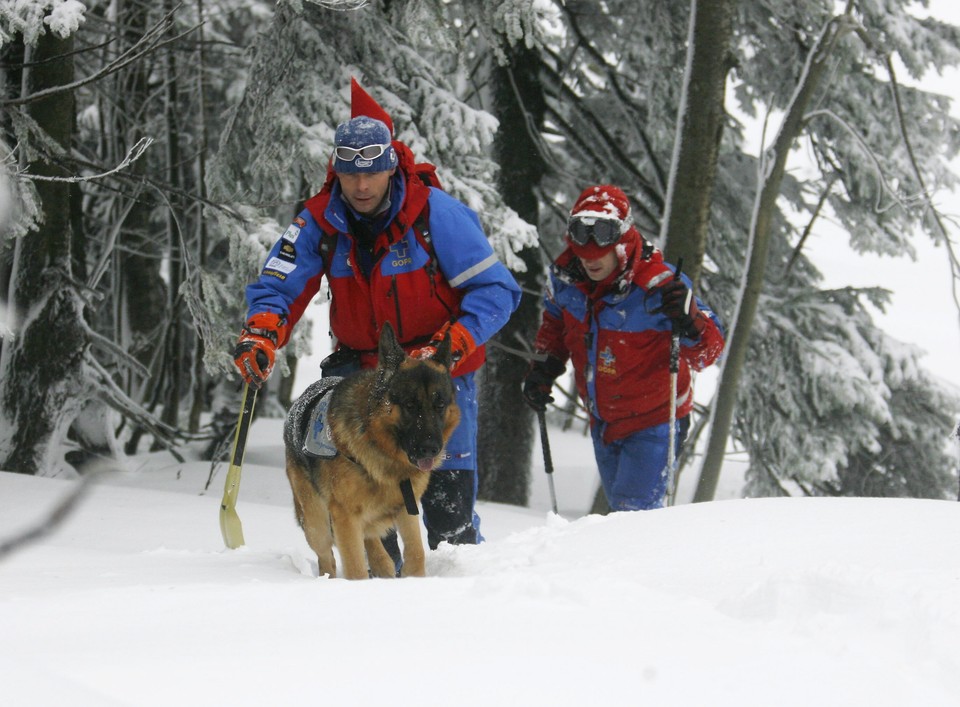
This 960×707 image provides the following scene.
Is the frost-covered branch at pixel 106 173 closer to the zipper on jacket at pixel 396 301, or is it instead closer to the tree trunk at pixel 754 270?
the zipper on jacket at pixel 396 301

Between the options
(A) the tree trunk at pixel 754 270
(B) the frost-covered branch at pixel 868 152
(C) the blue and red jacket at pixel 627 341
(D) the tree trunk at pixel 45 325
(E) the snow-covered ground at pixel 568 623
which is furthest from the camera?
(B) the frost-covered branch at pixel 868 152

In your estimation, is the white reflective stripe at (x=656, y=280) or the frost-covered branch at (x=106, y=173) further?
the frost-covered branch at (x=106, y=173)

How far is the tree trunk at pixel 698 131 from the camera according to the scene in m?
8.67

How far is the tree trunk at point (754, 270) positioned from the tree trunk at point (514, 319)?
8.12ft

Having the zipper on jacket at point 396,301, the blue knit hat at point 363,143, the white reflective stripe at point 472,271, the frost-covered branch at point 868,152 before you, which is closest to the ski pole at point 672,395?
the white reflective stripe at point 472,271

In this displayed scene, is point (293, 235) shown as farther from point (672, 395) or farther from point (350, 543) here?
point (672, 395)

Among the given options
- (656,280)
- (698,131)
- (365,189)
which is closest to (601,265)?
(656,280)

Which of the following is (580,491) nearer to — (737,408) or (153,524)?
(737,408)

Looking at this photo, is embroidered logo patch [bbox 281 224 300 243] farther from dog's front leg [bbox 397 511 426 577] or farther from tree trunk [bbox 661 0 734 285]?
tree trunk [bbox 661 0 734 285]

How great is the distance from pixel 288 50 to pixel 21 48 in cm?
235

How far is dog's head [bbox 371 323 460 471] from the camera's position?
4.08 meters

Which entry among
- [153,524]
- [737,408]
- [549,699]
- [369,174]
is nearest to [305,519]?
[369,174]

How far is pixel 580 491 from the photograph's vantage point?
16703mm

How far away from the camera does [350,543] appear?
13.9ft
